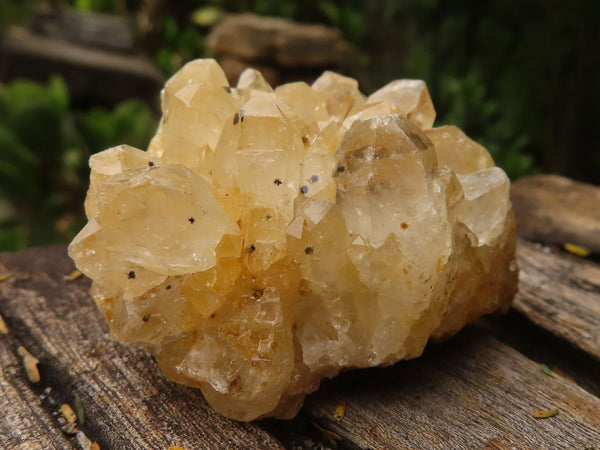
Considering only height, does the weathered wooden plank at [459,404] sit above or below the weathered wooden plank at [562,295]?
above

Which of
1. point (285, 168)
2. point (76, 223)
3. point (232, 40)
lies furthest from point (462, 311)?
point (232, 40)

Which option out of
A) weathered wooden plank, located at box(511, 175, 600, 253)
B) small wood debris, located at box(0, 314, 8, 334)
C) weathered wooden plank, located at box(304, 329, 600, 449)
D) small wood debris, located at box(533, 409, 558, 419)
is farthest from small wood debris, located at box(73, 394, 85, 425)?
weathered wooden plank, located at box(511, 175, 600, 253)

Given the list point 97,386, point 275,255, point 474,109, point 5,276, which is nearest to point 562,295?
point 275,255

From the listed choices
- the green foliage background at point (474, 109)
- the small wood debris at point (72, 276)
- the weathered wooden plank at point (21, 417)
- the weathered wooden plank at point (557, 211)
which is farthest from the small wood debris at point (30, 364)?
the green foliage background at point (474, 109)

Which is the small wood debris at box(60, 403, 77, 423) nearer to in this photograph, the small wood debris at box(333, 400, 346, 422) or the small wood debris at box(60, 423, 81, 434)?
the small wood debris at box(60, 423, 81, 434)

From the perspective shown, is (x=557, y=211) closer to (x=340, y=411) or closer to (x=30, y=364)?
(x=340, y=411)

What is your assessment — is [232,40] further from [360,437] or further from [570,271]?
[360,437]

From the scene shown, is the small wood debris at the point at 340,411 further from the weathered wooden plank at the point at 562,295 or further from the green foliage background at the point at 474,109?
the green foliage background at the point at 474,109
